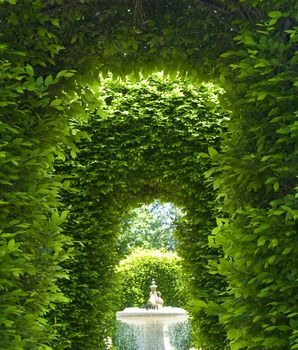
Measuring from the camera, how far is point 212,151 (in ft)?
11.6

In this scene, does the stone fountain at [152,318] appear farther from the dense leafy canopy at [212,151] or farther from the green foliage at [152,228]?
A: the green foliage at [152,228]

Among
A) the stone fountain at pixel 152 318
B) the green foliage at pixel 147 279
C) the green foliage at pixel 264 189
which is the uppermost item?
the green foliage at pixel 147 279

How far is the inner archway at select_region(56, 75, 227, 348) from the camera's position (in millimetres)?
7391

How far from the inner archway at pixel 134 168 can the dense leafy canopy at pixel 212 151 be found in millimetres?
3160

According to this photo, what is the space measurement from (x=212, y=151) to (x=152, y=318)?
7626 millimetres

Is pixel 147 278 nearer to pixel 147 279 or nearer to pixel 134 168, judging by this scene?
pixel 147 279

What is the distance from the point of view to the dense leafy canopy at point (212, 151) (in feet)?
10.4

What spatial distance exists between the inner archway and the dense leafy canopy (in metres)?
3.16

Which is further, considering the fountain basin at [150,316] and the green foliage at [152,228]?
the green foliage at [152,228]

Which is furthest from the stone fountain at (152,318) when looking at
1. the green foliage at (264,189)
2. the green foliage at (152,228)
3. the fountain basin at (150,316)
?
the green foliage at (152,228)

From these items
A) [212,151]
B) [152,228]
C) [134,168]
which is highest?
[152,228]

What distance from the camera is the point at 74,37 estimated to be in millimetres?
4039

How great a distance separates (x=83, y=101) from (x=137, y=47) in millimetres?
546

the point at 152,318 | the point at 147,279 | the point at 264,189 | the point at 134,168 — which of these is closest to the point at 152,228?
the point at 147,279
